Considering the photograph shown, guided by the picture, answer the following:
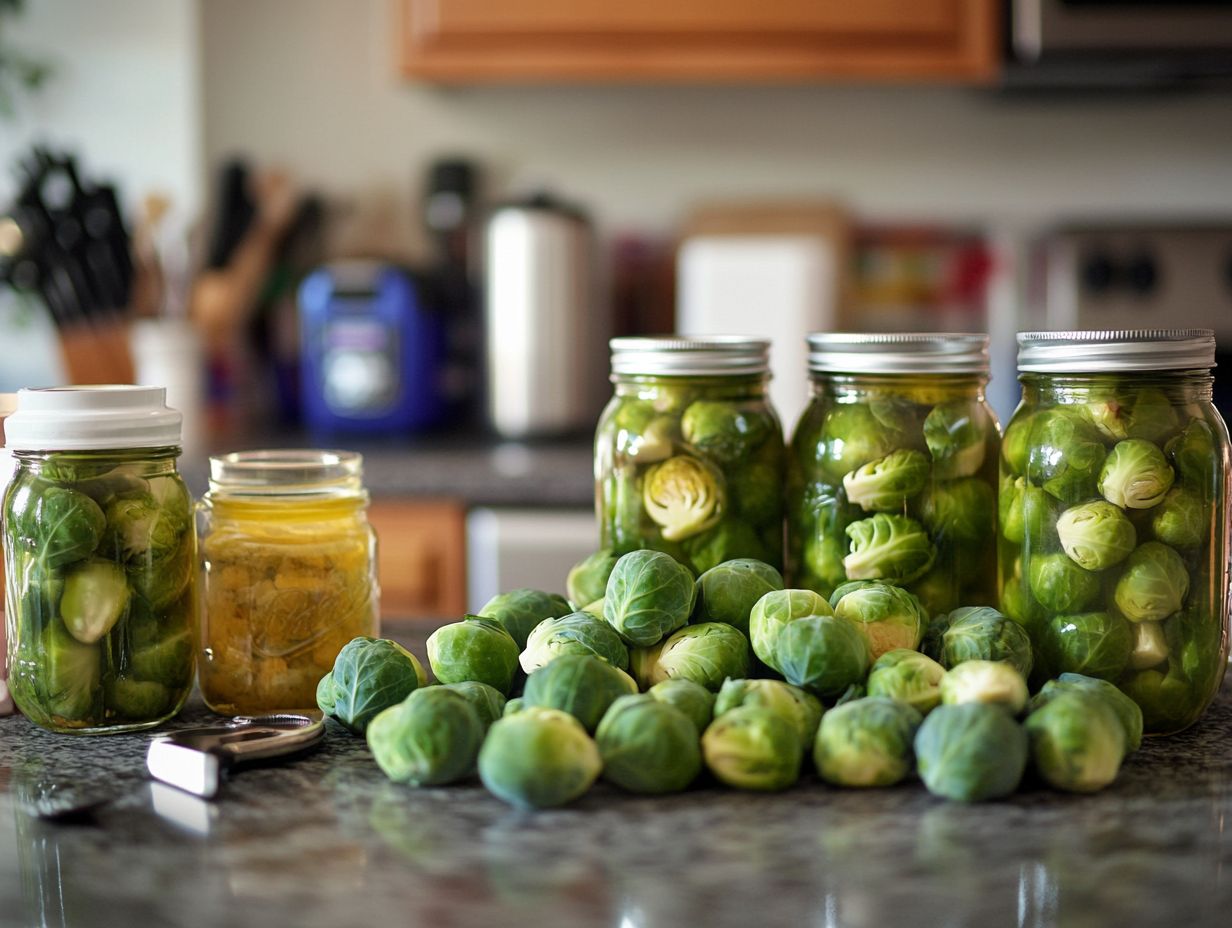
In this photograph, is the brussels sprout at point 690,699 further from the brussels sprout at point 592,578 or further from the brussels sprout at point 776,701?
the brussels sprout at point 592,578

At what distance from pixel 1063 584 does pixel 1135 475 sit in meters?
0.08

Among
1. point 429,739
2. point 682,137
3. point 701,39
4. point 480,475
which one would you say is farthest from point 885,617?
point 682,137

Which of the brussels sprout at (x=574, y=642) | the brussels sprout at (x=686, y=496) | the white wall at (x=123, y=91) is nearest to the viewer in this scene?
the brussels sprout at (x=574, y=642)

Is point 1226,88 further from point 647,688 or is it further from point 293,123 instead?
point 647,688

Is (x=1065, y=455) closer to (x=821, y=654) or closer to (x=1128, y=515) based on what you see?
(x=1128, y=515)

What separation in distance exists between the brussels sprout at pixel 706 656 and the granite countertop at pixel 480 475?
49.2 inches

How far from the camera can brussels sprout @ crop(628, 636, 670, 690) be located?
83 cm

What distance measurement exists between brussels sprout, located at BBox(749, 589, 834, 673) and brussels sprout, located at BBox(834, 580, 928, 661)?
2cm

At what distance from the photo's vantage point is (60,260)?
2486 mm

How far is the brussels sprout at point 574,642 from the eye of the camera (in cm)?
80

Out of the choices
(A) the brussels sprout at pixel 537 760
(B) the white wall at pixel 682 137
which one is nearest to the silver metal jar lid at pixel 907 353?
Answer: (A) the brussels sprout at pixel 537 760

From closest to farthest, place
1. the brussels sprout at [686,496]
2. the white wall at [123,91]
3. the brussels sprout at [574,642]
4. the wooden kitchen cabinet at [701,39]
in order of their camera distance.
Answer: the brussels sprout at [574,642] < the brussels sprout at [686,496] < the wooden kitchen cabinet at [701,39] < the white wall at [123,91]

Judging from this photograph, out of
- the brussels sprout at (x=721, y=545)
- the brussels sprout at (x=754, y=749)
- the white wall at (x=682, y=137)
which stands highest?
→ the white wall at (x=682, y=137)

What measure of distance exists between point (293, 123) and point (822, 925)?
2700mm
